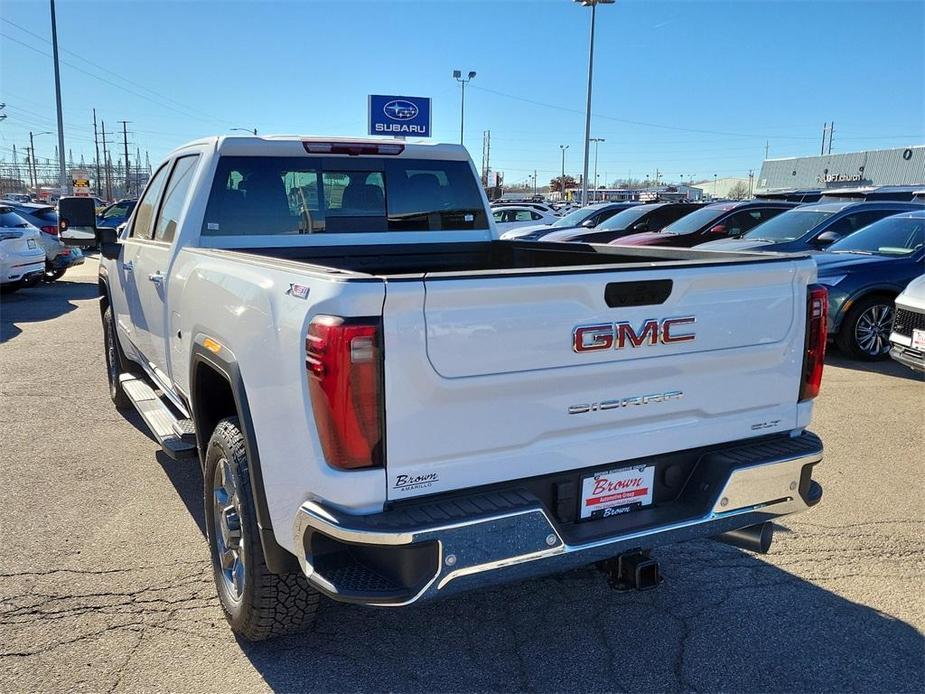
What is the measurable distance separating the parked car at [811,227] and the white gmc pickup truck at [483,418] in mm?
7512

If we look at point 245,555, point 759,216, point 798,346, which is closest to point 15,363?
point 245,555

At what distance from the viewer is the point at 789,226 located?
11094 mm

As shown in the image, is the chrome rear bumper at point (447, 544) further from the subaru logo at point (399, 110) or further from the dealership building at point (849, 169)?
the dealership building at point (849, 169)

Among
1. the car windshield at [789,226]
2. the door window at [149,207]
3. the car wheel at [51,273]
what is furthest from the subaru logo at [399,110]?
the door window at [149,207]

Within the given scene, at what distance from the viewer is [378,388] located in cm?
232

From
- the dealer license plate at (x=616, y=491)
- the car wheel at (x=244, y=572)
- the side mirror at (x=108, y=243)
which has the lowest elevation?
the car wheel at (x=244, y=572)

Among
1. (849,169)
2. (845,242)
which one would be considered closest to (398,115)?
(845,242)

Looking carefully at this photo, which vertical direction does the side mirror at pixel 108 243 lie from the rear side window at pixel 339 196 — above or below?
below

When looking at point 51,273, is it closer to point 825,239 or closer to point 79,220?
point 79,220

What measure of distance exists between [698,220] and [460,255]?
9971mm

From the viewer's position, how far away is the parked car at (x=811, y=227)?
10.5 metres

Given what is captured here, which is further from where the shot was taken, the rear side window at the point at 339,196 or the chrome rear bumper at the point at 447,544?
the rear side window at the point at 339,196

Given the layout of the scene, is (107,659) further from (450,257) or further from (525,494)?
(450,257)

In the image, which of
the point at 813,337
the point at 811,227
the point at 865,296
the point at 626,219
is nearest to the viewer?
the point at 813,337
